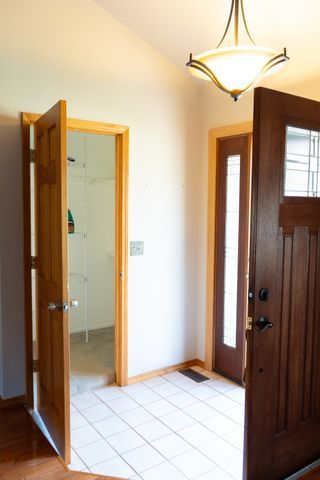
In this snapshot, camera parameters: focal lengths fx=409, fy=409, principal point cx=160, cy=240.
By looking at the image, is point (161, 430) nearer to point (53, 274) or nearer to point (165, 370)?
point (165, 370)

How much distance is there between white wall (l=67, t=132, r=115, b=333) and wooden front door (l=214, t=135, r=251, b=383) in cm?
147

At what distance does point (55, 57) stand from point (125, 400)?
2649 mm

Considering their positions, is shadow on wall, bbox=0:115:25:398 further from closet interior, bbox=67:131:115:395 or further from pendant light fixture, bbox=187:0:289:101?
pendant light fixture, bbox=187:0:289:101

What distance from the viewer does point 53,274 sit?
248 centimetres

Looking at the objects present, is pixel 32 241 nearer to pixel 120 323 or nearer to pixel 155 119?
pixel 120 323

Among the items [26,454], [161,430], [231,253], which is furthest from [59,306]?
[231,253]

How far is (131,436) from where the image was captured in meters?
2.76

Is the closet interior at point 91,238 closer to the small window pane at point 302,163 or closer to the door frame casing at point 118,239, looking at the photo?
the door frame casing at point 118,239

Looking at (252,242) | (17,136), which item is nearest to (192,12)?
(17,136)

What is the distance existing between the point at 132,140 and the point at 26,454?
2381mm

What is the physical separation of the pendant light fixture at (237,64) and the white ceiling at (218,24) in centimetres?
85

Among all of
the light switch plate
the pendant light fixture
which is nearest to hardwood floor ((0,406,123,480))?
the light switch plate

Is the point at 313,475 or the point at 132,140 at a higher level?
the point at 132,140

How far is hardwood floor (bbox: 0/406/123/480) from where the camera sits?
228 cm
